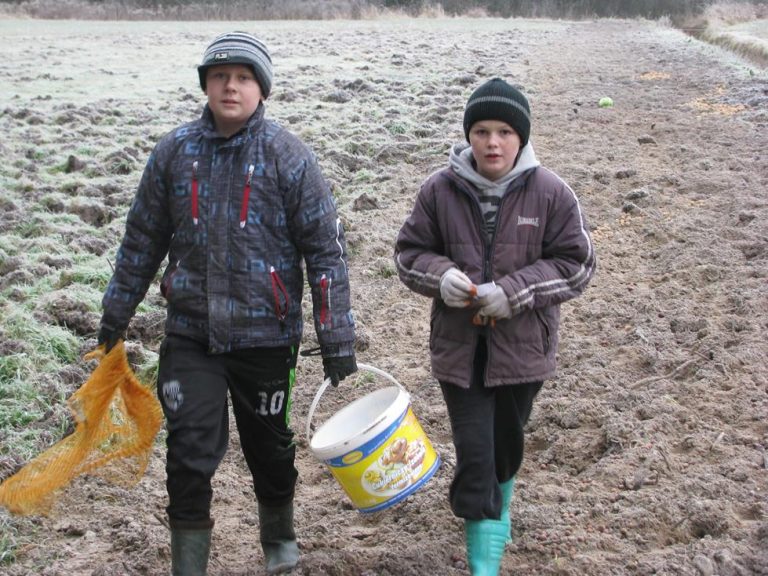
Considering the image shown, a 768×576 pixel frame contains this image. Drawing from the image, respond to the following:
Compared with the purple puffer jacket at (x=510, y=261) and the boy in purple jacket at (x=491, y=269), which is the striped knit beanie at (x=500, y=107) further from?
the purple puffer jacket at (x=510, y=261)

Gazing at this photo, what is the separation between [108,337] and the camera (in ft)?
10.9

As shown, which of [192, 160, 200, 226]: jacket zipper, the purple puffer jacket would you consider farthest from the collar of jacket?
the purple puffer jacket

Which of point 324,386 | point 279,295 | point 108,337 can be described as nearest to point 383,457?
point 324,386

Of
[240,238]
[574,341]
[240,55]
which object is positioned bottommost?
[574,341]

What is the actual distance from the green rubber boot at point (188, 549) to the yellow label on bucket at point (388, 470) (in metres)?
0.50

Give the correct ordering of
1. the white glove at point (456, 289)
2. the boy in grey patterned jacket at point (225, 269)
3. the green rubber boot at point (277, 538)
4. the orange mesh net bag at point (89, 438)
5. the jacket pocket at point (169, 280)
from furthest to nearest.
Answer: the green rubber boot at point (277, 538), the orange mesh net bag at point (89, 438), the jacket pocket at point (169, 280), the boy in grey patterned jacket at point (225, 269), the white glove at point (456, 289)

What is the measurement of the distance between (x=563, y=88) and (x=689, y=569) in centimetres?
1307

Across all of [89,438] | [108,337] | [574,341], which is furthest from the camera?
[574,341]

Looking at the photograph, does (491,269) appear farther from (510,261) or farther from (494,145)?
(494,145)

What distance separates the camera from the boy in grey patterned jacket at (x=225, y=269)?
3.07 m

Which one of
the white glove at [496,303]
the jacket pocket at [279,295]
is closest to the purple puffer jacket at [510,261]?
the white glove at [496,303]

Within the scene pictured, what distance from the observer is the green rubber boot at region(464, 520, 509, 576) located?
3125mm

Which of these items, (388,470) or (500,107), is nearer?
(500,107)

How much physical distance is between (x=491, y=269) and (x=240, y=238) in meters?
0.83
